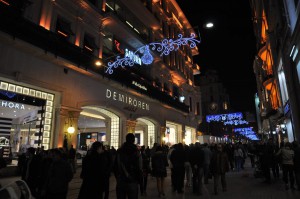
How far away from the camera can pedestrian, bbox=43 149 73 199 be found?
4848mm

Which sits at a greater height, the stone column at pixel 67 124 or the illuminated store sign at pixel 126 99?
the illuminated store sign at pixel 126 99

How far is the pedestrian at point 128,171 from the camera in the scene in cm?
468

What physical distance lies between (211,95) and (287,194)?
64212 mm

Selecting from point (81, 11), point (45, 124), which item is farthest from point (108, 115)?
point (81, 11)

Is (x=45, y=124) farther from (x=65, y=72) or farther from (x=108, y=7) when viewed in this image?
(x=108, y=7)

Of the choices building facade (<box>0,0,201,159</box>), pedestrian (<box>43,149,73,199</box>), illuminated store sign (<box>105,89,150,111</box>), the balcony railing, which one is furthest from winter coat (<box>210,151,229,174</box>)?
illuminated store sign (<box>105,89,150,111</box>)

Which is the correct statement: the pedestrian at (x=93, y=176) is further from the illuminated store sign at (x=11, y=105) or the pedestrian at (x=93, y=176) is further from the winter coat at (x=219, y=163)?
the illuminated store sign at (x=11, y=105)

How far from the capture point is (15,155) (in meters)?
16.9

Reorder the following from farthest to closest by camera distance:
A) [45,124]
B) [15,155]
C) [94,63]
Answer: [15,155]
[94,63]
[45,124]

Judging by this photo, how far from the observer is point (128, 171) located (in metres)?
4.69

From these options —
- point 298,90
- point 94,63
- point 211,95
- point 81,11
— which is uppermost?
point 211,95

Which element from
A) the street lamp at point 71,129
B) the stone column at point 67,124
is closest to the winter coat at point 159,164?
the stone column at point 67,124

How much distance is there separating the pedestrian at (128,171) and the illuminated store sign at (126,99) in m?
12.8

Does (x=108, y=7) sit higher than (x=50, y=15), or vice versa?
(x=108, y=7)
